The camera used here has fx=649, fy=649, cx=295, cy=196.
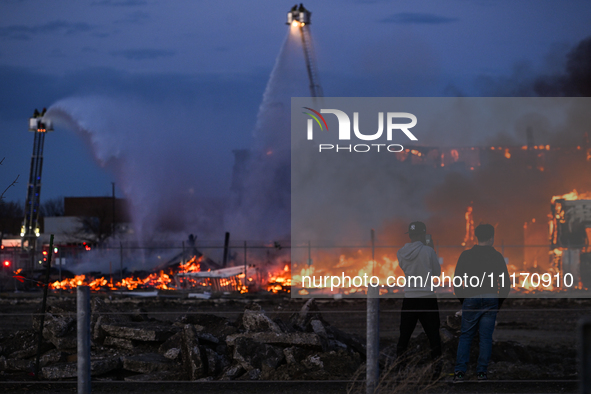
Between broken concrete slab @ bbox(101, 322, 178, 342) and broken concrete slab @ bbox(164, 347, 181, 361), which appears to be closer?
broken concrete slab @ bbox(164, 347, 181, 361)

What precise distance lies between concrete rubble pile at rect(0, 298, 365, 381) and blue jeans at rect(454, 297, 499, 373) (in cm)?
194

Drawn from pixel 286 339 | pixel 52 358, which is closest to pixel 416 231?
pixel 286 339

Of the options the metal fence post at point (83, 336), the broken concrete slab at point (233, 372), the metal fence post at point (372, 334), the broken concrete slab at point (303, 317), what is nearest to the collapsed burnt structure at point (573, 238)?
the broken concrete slab at point (303, 317)

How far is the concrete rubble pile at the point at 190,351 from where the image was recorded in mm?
8906

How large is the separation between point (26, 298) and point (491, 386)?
21.9 metres

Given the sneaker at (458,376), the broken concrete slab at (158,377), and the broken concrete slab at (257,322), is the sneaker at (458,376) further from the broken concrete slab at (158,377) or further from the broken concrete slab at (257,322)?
the broken concrete slab at (158,377)

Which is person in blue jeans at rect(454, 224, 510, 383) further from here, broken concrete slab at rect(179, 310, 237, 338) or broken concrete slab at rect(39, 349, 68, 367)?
broken concrete slab at rect(39, 349, 68, 367)

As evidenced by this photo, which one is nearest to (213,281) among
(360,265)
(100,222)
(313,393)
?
(360,265)

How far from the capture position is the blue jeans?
24.1ft

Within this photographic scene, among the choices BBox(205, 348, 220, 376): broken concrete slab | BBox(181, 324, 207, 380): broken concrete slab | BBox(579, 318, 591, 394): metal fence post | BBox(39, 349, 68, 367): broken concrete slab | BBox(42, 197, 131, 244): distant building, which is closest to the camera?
BBox(579, 318, 591, 394): metal fence post

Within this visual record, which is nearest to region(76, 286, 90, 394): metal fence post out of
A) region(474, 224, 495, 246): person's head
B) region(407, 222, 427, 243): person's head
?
region(407, 222, 427, 243): person's head

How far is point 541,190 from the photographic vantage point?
92.2 ft

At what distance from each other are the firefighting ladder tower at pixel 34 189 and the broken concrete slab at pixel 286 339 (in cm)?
2968

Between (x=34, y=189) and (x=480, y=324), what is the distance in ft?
116
